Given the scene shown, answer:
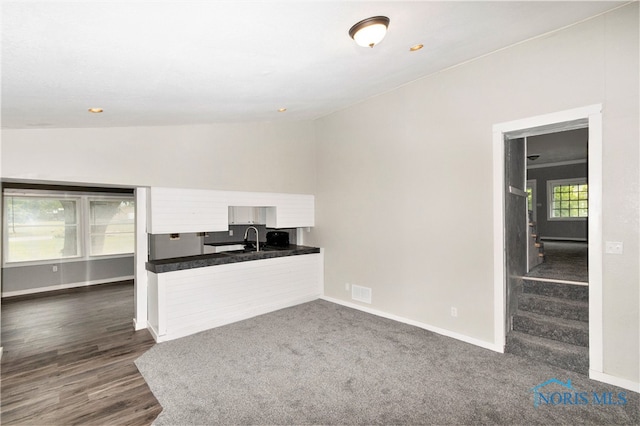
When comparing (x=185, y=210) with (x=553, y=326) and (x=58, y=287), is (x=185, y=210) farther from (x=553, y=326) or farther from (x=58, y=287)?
(x=58, y=287)

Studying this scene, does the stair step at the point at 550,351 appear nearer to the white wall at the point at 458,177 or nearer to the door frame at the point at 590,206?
the door frame at the point at 590,206

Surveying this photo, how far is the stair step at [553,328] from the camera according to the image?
2.96m

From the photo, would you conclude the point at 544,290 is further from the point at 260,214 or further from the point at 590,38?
the point at 260,214

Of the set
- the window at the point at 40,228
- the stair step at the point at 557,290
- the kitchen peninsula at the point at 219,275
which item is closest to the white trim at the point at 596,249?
the stair step at the point at 557,290

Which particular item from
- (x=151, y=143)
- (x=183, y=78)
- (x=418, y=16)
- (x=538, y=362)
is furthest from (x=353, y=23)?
(x=538, y=362)

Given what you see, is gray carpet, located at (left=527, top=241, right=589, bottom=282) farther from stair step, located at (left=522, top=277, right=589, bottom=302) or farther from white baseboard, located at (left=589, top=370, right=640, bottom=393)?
white baseboard, located at (left=589, top=370, right=640, bottom=393)

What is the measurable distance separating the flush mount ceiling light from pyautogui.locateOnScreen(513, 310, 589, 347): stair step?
3286 mm

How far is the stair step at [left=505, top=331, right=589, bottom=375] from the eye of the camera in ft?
9.04

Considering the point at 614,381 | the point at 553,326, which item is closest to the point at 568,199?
the point at 553,326

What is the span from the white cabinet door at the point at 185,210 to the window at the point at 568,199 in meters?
9.94

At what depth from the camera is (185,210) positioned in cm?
397

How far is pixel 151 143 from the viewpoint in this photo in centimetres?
368

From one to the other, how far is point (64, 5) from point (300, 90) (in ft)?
7.46

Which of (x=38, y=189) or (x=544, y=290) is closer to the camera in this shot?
(x=544, y=290)
